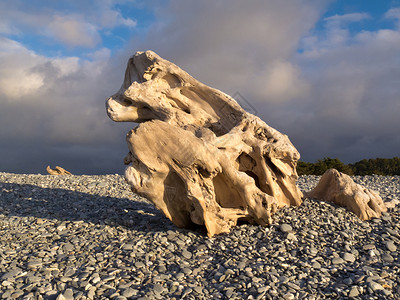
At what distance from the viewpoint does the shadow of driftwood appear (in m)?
10.1

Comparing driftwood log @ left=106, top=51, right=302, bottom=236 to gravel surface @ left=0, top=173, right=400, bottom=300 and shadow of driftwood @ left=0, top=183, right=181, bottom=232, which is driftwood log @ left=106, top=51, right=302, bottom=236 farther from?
shadow of driftwood @ left=0, top=183, right=181, bottom=232

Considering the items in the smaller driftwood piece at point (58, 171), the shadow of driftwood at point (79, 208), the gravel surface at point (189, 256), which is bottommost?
the gravel surface at point (189, 256)

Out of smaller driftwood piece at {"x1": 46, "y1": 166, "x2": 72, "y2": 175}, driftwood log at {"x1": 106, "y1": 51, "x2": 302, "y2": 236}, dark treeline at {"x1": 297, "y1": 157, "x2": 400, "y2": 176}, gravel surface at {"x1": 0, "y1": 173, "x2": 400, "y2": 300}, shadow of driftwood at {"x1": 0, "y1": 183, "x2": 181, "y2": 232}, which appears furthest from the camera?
dark treeline at {"x1": 297, "y1": 157, "x2": 400, "y2": 176}

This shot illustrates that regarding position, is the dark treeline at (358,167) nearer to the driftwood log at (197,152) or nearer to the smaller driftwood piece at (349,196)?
the smaller driftwood piece at (349,196)

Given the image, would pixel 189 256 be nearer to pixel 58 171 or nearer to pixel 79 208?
pixel 79 208

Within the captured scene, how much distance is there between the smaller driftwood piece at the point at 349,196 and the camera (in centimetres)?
1071

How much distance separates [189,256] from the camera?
7797mm

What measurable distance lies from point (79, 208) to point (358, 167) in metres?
29.7

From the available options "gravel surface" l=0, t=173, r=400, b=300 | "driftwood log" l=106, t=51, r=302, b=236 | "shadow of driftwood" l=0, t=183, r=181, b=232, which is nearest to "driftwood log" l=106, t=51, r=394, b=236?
"driftwood log" l=106, t=51, r=302, b=236

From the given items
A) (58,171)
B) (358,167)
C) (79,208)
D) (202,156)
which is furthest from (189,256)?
(358,167)

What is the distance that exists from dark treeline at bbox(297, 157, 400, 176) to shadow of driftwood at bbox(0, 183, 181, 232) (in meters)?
18.5

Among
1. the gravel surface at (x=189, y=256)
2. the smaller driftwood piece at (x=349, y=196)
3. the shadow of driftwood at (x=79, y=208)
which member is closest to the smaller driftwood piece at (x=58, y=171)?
the shadow of driftwood at (x=79, y=208)

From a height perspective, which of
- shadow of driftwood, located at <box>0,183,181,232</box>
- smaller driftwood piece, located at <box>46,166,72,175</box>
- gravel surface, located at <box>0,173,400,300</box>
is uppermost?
smaller driftwood piece, located at <box>46,166,72,175</box>

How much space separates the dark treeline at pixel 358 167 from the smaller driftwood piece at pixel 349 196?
15853 millimetres
